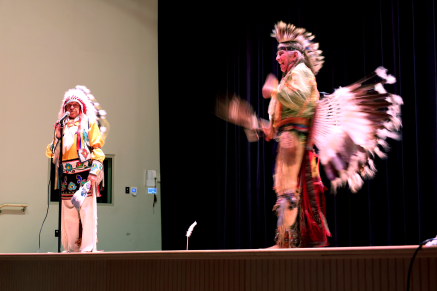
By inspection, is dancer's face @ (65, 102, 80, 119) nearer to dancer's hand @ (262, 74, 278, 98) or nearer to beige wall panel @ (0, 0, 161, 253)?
dancer's hand @ (262, 74, 278, 98)

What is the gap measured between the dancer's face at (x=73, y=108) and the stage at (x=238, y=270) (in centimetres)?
150

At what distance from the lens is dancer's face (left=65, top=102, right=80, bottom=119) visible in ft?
13.4

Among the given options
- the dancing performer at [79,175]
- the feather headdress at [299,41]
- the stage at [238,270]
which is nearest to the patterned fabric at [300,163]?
the feather headdress at [299,41]

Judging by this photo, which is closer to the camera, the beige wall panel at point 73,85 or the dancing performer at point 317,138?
the dancing performer at point 317,138

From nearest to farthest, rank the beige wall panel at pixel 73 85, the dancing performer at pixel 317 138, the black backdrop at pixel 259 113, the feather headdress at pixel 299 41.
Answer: the dancing performer at pixel 317 138, the feather headdress at pixel 299 41, the black backdrop at pixel 259 113, the beige wall panel at pixel 73 85

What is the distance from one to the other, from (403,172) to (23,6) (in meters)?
4.90

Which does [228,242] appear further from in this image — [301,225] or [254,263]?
[254,263]

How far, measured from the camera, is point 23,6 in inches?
249

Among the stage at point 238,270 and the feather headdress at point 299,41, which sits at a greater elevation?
the feather headdress at point 299,41

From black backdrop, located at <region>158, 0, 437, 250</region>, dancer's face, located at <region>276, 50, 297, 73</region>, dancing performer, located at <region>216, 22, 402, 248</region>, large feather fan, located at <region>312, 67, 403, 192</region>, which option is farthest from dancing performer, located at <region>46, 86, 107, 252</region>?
black backdrop, located at <region>158, 0, 437, 250</region>

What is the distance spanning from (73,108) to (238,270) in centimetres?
266

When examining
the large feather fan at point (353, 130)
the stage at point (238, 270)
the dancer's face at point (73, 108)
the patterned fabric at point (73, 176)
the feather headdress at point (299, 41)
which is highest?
the feather headdress at point (299, 41)

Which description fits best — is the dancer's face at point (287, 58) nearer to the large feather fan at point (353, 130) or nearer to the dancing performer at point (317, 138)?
the dancing performer at point (317, 138)

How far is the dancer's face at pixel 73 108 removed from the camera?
13.4 feet
